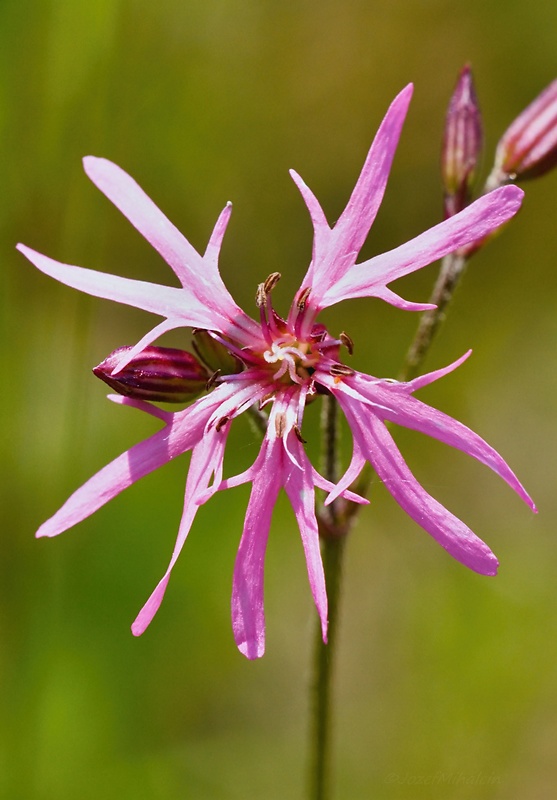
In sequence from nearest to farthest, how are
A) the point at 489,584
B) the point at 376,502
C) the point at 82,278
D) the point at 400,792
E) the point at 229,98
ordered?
the point at 82,278
the point at 400,792
the point at 489,584
the point at 376,502
the point at 229,98

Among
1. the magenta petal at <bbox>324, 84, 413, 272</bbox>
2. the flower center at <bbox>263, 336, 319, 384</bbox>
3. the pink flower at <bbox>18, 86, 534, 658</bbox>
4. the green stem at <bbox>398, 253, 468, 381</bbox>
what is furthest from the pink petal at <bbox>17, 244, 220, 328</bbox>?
the green stem at <bbox>398, 253, 468, 381</bbox>

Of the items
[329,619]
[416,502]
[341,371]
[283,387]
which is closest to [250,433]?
[329,619]

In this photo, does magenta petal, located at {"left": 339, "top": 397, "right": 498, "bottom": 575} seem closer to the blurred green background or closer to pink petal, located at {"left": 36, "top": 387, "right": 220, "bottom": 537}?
pink petal, located at {"left": 36, "top": 387, "right": 220, "bottom": 537}

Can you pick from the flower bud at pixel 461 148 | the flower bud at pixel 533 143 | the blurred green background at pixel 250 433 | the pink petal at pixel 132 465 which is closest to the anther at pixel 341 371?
the pink petal at pixel 132 465

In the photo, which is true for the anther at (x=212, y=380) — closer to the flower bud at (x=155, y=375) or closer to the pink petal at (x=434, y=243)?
the flower bud at (x=155, y=375)

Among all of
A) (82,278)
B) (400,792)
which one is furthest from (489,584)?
(82,278)

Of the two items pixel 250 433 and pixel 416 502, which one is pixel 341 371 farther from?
pixel 250 433

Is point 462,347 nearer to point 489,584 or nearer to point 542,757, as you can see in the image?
point 489,584
